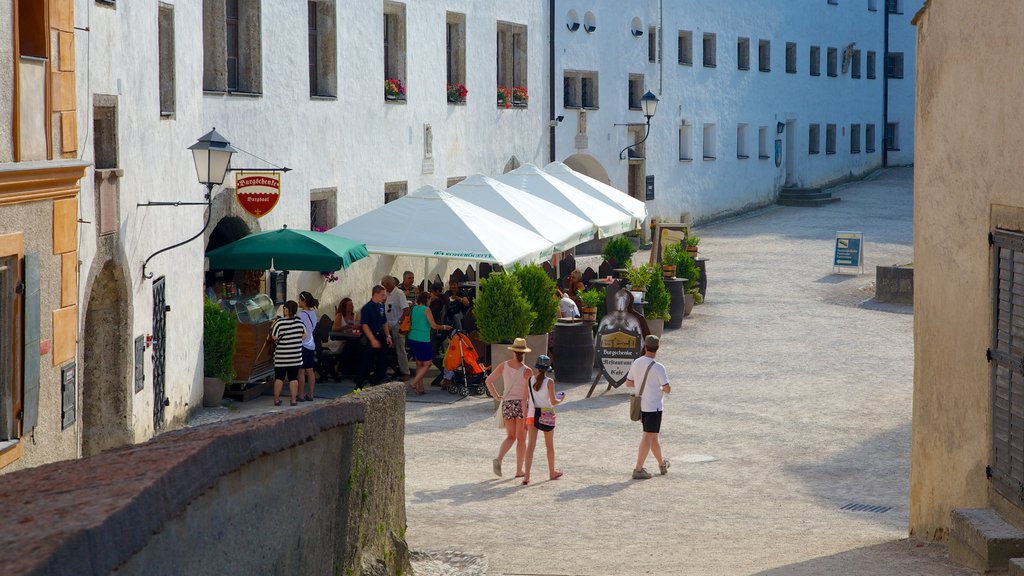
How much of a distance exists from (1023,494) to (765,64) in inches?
1491

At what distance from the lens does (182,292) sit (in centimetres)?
1611

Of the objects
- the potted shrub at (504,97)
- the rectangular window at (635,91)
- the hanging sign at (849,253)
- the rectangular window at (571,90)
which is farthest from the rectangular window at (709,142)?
the potted shrub at (504,97)

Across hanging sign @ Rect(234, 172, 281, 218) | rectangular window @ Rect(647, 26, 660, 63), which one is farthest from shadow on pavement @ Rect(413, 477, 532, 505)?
rectangular window @ Rect(647, 26, 660, 63)

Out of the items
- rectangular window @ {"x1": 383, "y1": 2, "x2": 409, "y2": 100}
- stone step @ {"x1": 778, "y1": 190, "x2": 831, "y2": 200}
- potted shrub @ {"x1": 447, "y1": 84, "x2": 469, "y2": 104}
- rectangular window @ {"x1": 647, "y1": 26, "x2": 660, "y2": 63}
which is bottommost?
stone step @ {"x1": 778, "y1": 190, "x2": 831, "y2": 200}

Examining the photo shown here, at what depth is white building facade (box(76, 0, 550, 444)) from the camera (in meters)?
13.7

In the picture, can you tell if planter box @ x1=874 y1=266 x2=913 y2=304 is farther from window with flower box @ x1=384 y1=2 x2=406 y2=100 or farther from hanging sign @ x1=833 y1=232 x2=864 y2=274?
window with flower box @ x1=384 y1=2 x2=406 y2=100

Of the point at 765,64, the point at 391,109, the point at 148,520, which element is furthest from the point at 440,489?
the point at 765,64

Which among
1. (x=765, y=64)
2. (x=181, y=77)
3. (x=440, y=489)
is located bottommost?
(x=440, y=489)

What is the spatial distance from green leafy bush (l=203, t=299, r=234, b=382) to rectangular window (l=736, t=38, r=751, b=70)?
29211 millimetres

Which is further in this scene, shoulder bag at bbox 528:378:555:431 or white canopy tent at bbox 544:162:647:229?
white canopy tent at bbox 544:162:647:229

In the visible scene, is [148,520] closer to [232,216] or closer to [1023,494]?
[1023,494]

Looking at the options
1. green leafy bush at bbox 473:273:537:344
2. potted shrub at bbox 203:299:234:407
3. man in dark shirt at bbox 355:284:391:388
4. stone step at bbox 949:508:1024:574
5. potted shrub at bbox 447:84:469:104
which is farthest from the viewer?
potted shrub at bbox 447:84:469:104

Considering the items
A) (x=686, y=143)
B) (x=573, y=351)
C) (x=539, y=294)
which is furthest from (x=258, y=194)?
(x=686, y=143)

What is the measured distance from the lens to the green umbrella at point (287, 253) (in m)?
17.5
